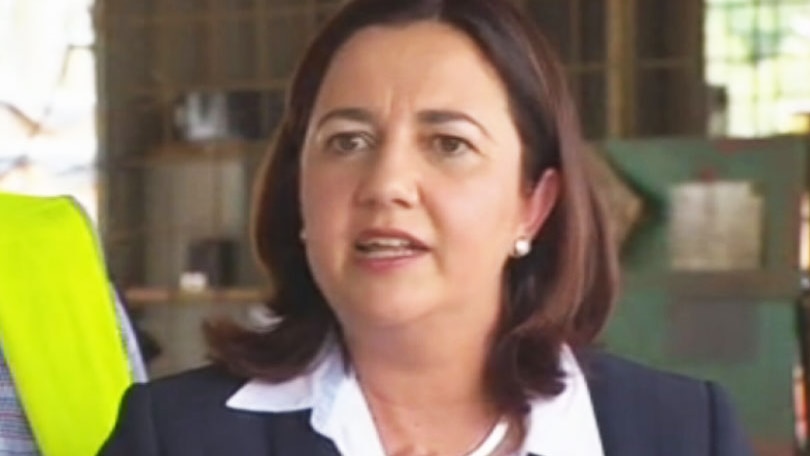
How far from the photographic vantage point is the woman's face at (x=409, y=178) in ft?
3.40

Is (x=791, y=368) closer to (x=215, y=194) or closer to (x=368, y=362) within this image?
(x=215, y=194)

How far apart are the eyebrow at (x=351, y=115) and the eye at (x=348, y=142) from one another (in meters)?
0.01

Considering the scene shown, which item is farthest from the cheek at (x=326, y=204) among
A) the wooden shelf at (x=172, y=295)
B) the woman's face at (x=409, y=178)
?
the wooden shelf at (x=172, y=295)

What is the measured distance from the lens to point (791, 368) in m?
3.10

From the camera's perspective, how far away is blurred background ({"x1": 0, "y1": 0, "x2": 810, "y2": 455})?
3.16m

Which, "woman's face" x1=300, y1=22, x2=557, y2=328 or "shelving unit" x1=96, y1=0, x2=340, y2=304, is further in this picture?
"shelving unit" x1=96, y1=0, x2=340, y2=304

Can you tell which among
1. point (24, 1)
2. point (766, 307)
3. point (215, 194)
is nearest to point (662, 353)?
point (766, 307)

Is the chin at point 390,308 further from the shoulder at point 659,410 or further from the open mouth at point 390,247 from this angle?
the shoulder at point 659,410

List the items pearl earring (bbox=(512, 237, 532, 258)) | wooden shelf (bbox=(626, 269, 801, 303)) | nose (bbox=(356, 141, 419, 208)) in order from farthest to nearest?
wooden shelf (bbox=(626, 269, 801, 303)), pearl earring (bbox=(512, 237, 532, 258)), nose (bbox=(356, 141, 419, 208))

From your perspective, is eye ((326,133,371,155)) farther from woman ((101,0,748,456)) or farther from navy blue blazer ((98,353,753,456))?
navy blue blazer ((98,353,753,456))

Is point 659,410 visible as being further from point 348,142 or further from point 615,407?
point 348,142

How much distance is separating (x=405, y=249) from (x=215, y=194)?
2.85 metres

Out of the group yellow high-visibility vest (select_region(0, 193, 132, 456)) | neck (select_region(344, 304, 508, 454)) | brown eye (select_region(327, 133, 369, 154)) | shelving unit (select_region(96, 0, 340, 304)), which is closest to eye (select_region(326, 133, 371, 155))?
brown eye (select_region(327, 133, 369, 154))

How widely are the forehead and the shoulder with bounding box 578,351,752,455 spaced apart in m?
0.25
